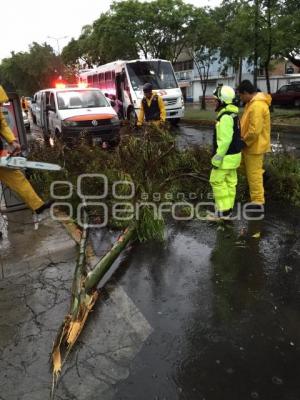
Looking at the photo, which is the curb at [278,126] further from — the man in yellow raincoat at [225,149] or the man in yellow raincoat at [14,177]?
the man in yellow raincoat at [14,177]

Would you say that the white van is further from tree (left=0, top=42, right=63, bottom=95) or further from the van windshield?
tree (left=0, top=42, right=63, bottom=95)

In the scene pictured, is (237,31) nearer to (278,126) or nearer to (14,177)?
(278,126)

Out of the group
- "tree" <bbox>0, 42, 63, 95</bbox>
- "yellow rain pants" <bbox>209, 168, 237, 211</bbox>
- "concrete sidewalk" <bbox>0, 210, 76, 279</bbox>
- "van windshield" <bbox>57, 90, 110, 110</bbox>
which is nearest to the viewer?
"concrete sidewalk" <bbox>0, 210, 76, 279</bbox>

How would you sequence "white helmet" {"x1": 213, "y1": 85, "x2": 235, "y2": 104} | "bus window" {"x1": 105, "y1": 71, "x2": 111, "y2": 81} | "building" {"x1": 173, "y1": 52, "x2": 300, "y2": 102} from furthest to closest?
"building" {"x1": 173, "y1": 52, "x2": 300, "y2": 102}, "bus window" {"x1": 105, "y1": 71, "x2": 111, "y2": 81}, "white helmet" {"x1": 213, "y1": 85, "x2": 235, "y2": 104}

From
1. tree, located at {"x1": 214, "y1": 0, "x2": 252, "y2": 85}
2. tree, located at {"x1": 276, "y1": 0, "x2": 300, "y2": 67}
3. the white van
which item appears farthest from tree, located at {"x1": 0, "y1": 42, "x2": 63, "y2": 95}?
the white van

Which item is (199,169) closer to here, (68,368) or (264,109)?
(264,109)

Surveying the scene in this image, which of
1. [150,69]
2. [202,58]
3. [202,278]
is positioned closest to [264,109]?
[202,278]

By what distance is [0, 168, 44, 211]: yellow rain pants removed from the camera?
4.59 metres

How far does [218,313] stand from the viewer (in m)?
3.17

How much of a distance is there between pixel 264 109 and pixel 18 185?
3.15 meters

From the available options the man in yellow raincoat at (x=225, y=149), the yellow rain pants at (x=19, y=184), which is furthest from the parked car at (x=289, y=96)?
the yellow rain pants at (x=19, y=184)

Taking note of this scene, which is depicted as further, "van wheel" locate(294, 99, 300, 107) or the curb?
"van wheel" locate(294, 99, 300, 107)

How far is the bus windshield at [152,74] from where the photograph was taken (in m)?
15.6

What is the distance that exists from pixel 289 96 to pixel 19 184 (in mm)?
23926
